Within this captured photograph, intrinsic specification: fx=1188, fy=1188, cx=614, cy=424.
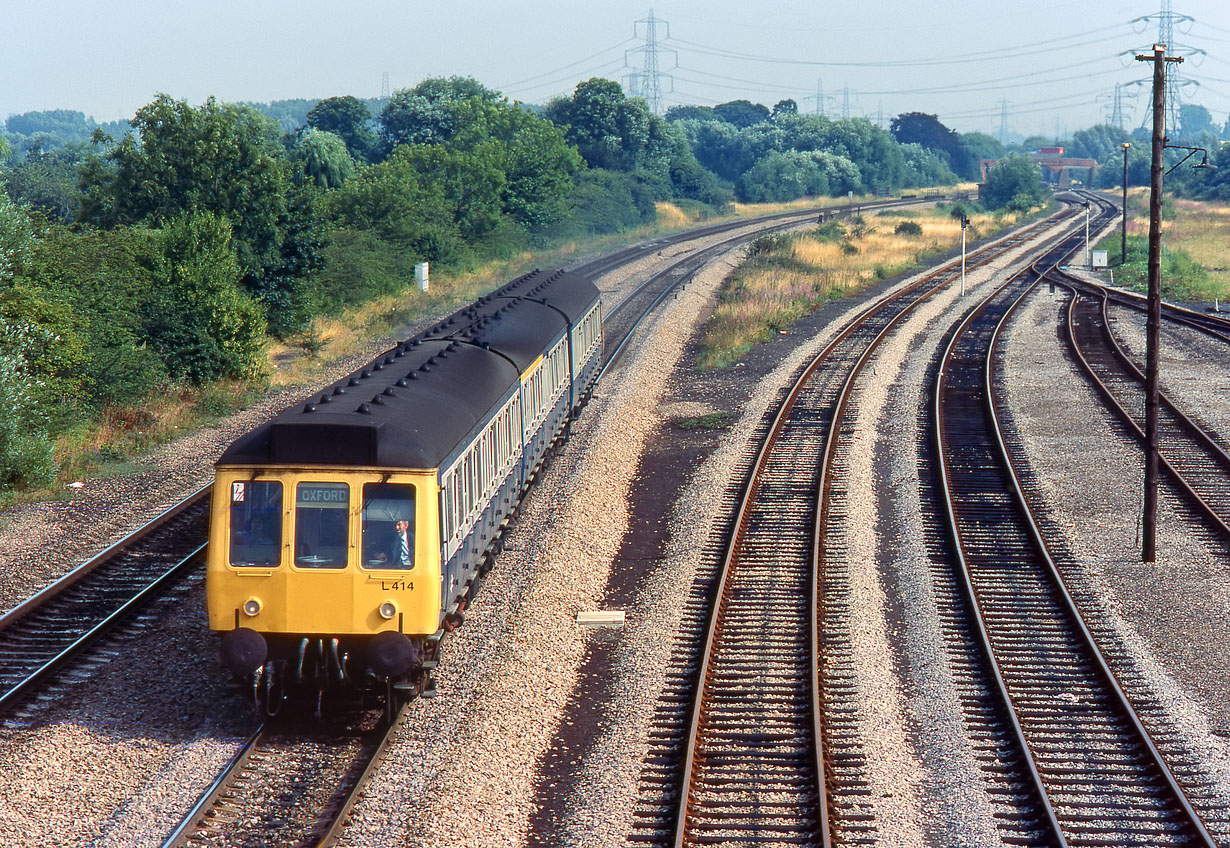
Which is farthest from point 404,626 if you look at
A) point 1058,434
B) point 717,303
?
point 717,303

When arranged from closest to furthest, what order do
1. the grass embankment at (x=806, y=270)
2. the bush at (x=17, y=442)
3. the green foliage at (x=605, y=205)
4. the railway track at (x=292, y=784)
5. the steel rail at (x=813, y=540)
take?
the railway track at (x=292, y=784) < the steel rail at (x=813, y=540) < the bush at (x=17, y=442) < the grass embankment at (x=806, y=270) < the green foliage at (x=605, y=205)

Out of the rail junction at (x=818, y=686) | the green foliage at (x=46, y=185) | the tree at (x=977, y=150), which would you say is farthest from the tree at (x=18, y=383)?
the tree at (x=977, y=150)

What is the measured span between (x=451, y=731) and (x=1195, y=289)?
43.6m

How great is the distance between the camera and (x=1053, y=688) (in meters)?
12.1

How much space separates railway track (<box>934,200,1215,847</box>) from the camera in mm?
9422

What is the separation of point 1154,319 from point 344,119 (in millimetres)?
76562

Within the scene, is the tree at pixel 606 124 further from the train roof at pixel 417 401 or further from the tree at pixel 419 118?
the train roof at pixel 417 401

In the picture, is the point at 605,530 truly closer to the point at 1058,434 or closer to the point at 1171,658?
the point at 1171,658

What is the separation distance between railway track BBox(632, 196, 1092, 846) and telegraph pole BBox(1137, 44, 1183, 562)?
14.6 ft

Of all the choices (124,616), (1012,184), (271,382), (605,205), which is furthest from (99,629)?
(1012,184)

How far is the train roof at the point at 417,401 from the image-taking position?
10516 millimetres

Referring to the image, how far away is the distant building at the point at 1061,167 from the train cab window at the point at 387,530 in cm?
15917

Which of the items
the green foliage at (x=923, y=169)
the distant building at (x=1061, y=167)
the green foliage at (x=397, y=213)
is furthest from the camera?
the distant building at (x=1061, y=167)

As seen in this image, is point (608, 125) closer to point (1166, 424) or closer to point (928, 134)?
point (1166, 424)
